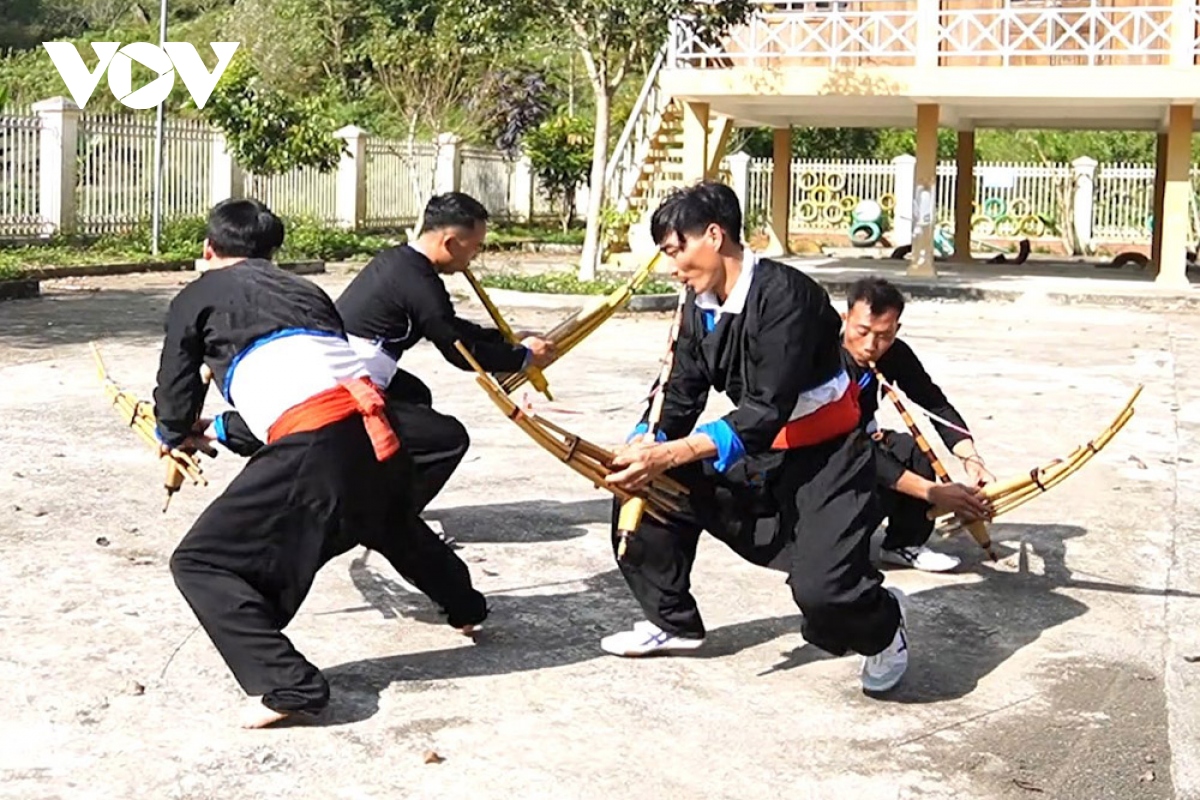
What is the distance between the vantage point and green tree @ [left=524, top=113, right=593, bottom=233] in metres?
32.5

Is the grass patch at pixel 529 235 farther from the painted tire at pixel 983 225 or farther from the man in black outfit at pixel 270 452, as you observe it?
the man in black outfit at pixel 270 452

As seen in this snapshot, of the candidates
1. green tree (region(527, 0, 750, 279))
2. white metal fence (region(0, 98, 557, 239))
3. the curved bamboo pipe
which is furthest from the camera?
white metal fence (region(0, 98, 557, 239))

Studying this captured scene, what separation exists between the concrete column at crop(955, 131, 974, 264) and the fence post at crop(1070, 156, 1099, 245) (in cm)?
432

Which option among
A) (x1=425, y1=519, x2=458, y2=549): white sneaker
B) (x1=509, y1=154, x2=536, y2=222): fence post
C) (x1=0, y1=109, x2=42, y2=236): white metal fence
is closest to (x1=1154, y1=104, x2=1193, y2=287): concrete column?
(x1=0, y1=109, x2=42, y2=236): white metal fence

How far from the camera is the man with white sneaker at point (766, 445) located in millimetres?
4559

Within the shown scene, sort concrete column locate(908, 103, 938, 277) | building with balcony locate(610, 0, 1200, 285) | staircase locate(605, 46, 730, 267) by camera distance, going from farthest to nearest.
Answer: staircase locate(605, 46, 730, 267) → concrete column locate(908, 103, 938, 277) → building with balcony locate(610, 0, 1200, 285)

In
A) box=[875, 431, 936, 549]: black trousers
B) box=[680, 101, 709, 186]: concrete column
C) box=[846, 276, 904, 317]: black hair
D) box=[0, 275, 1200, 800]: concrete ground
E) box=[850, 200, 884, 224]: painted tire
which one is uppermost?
box=[680, 101, 709, 186]: concrete column

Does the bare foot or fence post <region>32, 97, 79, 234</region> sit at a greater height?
fence post <region>32, 97, 79, 234</region>

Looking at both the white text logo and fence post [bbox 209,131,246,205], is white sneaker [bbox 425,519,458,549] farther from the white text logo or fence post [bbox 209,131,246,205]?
fence post [bbox 209,131,246,205]

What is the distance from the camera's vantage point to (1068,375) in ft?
41.8

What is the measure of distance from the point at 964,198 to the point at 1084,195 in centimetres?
520

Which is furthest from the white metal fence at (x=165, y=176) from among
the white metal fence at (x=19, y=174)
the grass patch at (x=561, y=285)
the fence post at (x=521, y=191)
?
the grass patch at (x=561, y=285)

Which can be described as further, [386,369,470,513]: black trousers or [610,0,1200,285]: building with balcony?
[610,0,1200,285]: building with balcony

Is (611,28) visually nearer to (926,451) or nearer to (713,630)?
(926,451)
